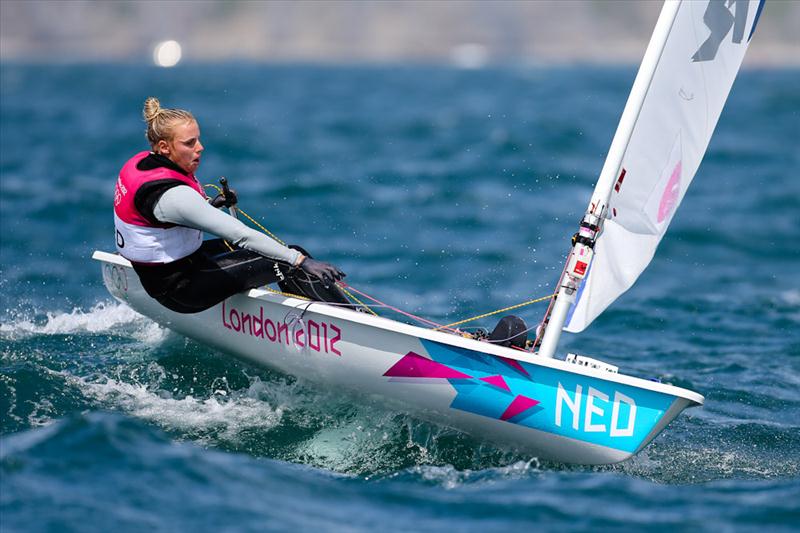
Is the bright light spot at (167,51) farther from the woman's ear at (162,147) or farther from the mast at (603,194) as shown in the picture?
the mast at (603,194)

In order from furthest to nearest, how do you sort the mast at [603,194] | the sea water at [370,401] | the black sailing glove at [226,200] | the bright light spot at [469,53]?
the bright light spot at [469,53]
the black sailing glove at [226,200]
the mast at [603,194]
the sea water at [370,401]

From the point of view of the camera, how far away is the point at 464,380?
4.45 metres

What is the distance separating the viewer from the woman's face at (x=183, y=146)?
4566 millimetres

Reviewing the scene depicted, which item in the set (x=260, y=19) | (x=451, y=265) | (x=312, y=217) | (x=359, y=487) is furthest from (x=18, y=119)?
(x=260, y=19)

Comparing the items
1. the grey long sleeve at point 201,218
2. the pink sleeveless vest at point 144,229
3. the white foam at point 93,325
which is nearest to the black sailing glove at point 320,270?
the grey long sleeve at point 201,218

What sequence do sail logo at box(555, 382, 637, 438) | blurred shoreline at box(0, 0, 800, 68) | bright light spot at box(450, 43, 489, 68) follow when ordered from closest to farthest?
sail logo at box(555, 382, 637, 438) → blurred shoreline at box(0, 0, 800, 68) → bright light spot at box(450, 43, 489, 68)

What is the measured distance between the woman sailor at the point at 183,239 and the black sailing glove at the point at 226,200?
0.31 metres

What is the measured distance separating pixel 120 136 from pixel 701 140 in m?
14.0

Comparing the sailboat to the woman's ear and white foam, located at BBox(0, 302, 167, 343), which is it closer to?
the woman's ear

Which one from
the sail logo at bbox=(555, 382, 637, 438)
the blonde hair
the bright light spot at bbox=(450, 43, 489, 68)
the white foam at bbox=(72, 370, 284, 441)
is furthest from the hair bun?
the bright light spot at bbox=(450, 43, 489, 68)

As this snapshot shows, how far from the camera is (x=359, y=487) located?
419 cm

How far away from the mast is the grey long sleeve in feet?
4.25

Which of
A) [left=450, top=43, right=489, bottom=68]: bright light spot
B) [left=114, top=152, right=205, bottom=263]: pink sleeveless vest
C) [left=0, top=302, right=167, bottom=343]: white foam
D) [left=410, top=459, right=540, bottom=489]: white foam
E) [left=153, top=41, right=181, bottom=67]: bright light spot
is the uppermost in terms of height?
[left=450, top=43, right=489, bottom=68]: bright light spot

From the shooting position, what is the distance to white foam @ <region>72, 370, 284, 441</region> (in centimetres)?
466
